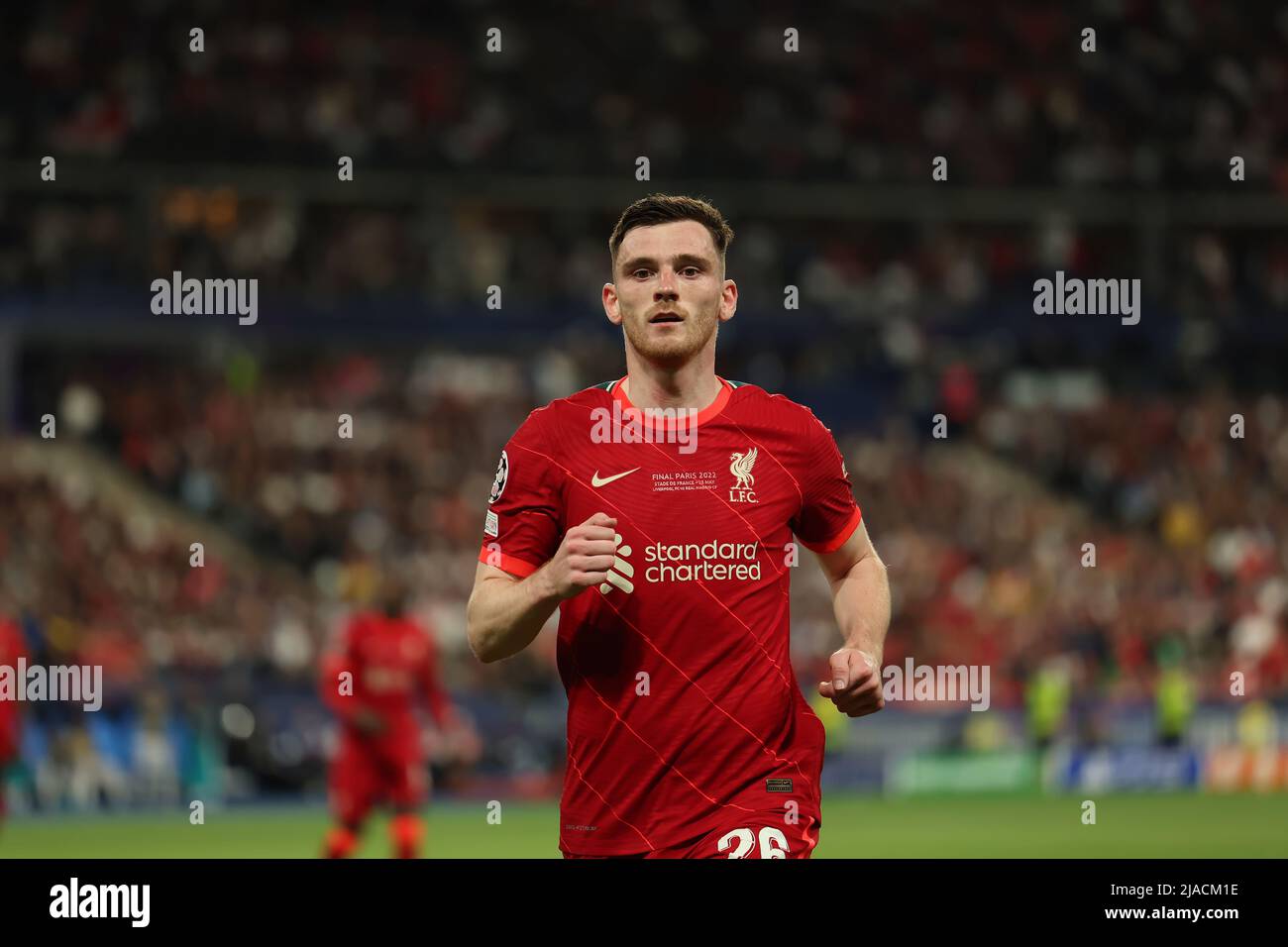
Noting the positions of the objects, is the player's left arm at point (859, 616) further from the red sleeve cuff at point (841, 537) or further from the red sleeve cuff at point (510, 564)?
the red sleeve cuff at point (510, 564)

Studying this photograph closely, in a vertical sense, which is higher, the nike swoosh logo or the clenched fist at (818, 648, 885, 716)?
the nike swoosh logo

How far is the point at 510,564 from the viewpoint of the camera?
5848 millimetres

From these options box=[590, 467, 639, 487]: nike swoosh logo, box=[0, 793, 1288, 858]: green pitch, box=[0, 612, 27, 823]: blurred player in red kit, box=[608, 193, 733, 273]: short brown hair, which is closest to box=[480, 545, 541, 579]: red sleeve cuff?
box=[590, 467, 639, 487]: nike swoosh logo

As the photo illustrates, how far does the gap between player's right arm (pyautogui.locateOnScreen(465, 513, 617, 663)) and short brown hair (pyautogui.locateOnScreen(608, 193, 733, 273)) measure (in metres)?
0.94

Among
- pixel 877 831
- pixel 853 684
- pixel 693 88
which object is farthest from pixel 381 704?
pixel 693 88

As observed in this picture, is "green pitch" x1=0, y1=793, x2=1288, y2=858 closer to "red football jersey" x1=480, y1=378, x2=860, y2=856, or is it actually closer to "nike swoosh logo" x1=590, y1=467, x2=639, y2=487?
"red football jersey" x1=480, y1=378, x2=860, y2=856

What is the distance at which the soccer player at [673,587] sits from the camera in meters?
5.70

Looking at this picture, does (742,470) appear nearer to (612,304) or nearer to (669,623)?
(669,623)

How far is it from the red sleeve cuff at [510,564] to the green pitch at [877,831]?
10438 millimetres

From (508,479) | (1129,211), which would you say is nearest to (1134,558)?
(1129,211)

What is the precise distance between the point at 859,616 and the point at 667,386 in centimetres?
94

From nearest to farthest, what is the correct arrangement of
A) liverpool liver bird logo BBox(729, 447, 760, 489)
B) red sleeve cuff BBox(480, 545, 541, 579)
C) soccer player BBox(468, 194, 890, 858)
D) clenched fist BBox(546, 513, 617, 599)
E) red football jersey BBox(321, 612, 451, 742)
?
clenched fist BBox(546, 513, 617, 599), soccer player BBox(468, 194, 890, 858), red sleeve cuff BBox(480, 545, 541, 579), liverpool liver bird logo BBox(729, 447, 760, 489), red football jersey BBox(321, 612, 451, 742)

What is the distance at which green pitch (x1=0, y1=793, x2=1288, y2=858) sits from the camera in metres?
16.5

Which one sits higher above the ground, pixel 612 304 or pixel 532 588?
pixel 612 304
